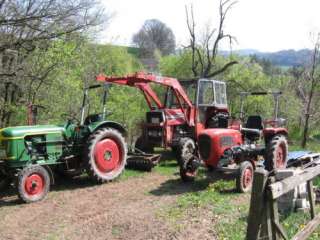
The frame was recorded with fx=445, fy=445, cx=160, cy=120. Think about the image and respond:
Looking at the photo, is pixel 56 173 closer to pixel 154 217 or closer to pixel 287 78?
pixel 154 217

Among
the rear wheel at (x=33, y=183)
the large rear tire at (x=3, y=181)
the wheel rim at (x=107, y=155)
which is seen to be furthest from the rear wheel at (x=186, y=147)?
the large rear tire at (x=3, y=181)

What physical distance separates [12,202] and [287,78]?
20.4 meters

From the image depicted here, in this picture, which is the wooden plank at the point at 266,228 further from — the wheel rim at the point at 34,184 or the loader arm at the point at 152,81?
the loader arm at the point at 152,81

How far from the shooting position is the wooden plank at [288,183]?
4.40 metres

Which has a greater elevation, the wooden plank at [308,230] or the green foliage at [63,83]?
the green foliage at [63,83]

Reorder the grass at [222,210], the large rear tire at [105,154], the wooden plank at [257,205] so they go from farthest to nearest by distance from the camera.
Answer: the large rear tire at [105,154] → the grass at [222,210] → the wooden plank at [257,205]

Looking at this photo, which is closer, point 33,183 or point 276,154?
point 33,183

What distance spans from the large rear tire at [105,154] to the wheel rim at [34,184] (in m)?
1.16

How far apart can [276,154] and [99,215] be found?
14.4ft

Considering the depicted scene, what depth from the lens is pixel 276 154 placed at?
9.45 meters

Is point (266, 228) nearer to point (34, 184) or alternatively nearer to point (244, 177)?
point (244, 177)

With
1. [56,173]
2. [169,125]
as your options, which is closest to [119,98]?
[169,125]

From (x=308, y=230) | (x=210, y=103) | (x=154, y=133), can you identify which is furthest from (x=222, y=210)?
(x=210, y=103)

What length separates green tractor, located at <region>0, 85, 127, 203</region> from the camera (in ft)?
25.6
